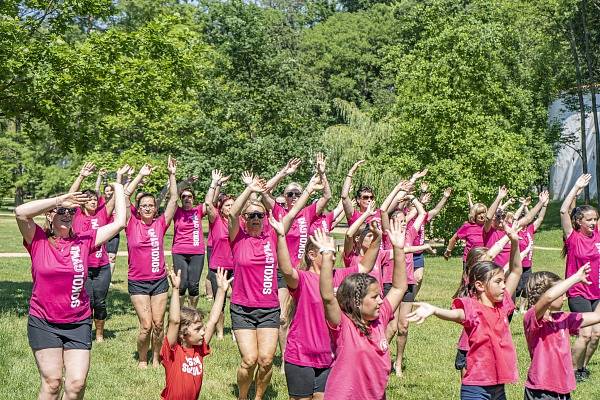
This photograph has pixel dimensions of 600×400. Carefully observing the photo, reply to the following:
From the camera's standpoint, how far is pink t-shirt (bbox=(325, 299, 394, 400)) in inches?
204

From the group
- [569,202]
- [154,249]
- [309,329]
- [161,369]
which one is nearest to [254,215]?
[309,329]

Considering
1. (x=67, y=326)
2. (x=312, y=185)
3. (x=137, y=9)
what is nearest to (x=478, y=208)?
(x=312, y=185)

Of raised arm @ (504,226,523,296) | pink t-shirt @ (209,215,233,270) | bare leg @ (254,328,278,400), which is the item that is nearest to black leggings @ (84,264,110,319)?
pink t-shirt @ (209,215,233,270)

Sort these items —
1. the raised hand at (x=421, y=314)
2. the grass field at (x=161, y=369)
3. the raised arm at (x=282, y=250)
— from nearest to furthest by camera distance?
the raised hand at (x=421, y=314) → the raised arm at (x=282, y=250) → the grass field at (x=161, y=369)

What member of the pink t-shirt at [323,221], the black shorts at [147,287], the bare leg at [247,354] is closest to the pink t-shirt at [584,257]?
the pink t-shirt at [323,221]

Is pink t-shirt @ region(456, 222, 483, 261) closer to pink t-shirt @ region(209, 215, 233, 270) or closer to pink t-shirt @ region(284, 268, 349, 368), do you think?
pink t-shirt @ region(209, 215, 233, 270)

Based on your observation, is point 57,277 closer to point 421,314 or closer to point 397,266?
point 397,266

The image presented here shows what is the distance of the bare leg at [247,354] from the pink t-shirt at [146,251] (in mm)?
2310

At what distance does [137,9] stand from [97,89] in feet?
113

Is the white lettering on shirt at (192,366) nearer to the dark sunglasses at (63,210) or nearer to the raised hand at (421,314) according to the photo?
the dark sunglasses at (63,210)

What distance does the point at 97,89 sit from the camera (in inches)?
617

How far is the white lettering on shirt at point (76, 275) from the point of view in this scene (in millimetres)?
6828

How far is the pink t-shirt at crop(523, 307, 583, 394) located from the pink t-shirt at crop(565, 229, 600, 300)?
355cm

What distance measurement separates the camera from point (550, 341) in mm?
6367
